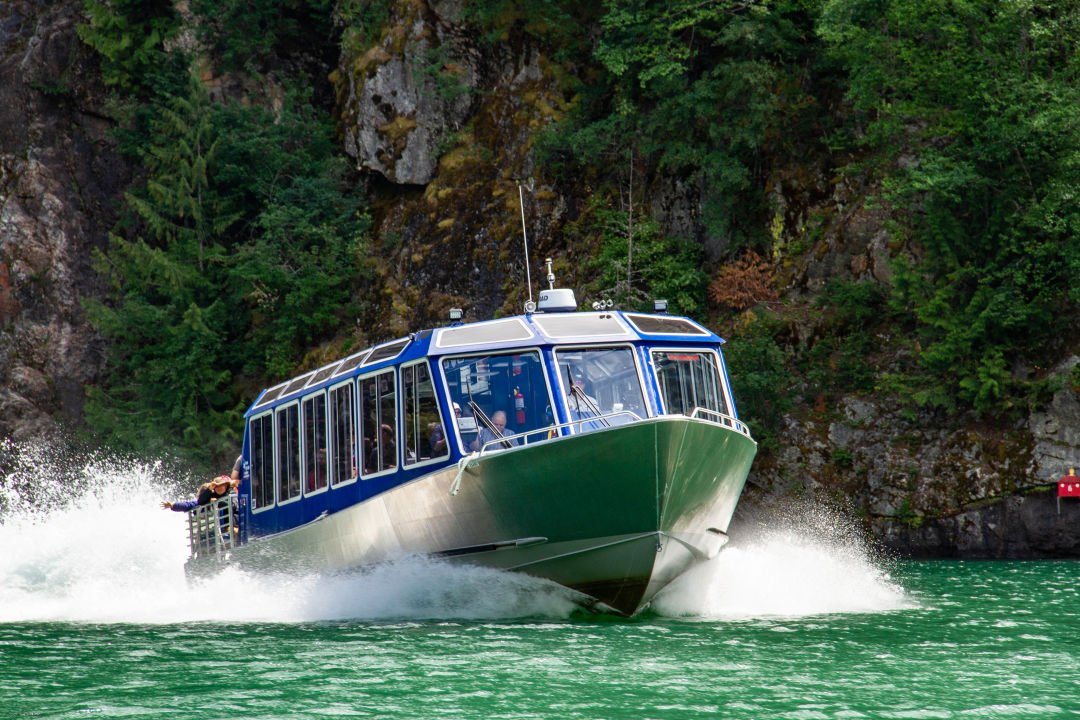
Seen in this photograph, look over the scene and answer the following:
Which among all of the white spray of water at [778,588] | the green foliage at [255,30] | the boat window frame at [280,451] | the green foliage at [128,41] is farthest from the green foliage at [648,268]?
the green foliage at [128,41]

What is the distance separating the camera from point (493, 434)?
42.0ft

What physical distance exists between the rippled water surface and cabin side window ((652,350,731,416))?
6.49ft

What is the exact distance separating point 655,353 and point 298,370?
22893mm

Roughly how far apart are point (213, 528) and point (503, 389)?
7068mm

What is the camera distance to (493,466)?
1216cm

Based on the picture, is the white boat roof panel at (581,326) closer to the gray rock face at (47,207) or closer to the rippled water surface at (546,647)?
the rippled water surface at (546,647)

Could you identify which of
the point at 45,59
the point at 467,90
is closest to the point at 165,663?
the point at 467,90

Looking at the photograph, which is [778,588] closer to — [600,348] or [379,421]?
[600,348]

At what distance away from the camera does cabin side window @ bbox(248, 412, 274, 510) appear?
16812 mm

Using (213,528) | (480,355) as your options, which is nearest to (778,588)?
(480,355)

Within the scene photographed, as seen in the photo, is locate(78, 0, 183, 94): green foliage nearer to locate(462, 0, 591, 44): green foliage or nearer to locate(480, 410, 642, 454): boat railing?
locate(462, 0, 591, 44): green foliage

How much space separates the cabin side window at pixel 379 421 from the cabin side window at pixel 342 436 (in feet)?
0.96

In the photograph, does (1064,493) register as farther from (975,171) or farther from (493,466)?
(493,466)

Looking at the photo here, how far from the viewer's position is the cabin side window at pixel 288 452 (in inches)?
625
